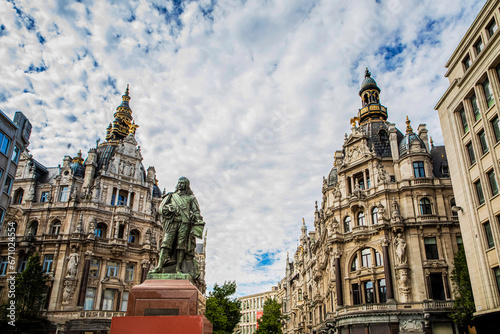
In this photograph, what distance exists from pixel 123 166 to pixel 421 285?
38833mm

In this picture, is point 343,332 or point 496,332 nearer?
point 496,332

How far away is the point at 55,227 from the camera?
4594 centimetres

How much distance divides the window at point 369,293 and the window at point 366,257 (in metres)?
1.81

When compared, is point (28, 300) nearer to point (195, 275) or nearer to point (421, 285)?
point (195, 275)

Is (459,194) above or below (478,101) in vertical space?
below

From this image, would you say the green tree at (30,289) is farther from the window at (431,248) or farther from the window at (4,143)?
the window at (431,248)

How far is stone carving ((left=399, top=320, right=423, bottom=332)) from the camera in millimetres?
33250

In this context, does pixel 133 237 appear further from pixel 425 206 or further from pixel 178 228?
pixel 178 228

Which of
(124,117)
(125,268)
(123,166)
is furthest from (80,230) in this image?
(124,117)

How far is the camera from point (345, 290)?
130 ft

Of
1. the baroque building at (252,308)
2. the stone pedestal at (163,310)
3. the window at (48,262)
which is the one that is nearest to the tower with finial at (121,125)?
the window at (48,262)

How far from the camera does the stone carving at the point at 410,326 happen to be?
109ft

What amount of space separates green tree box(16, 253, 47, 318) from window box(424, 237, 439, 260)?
39.1m

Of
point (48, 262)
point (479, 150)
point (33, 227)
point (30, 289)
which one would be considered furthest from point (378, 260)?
point (33, 227)
